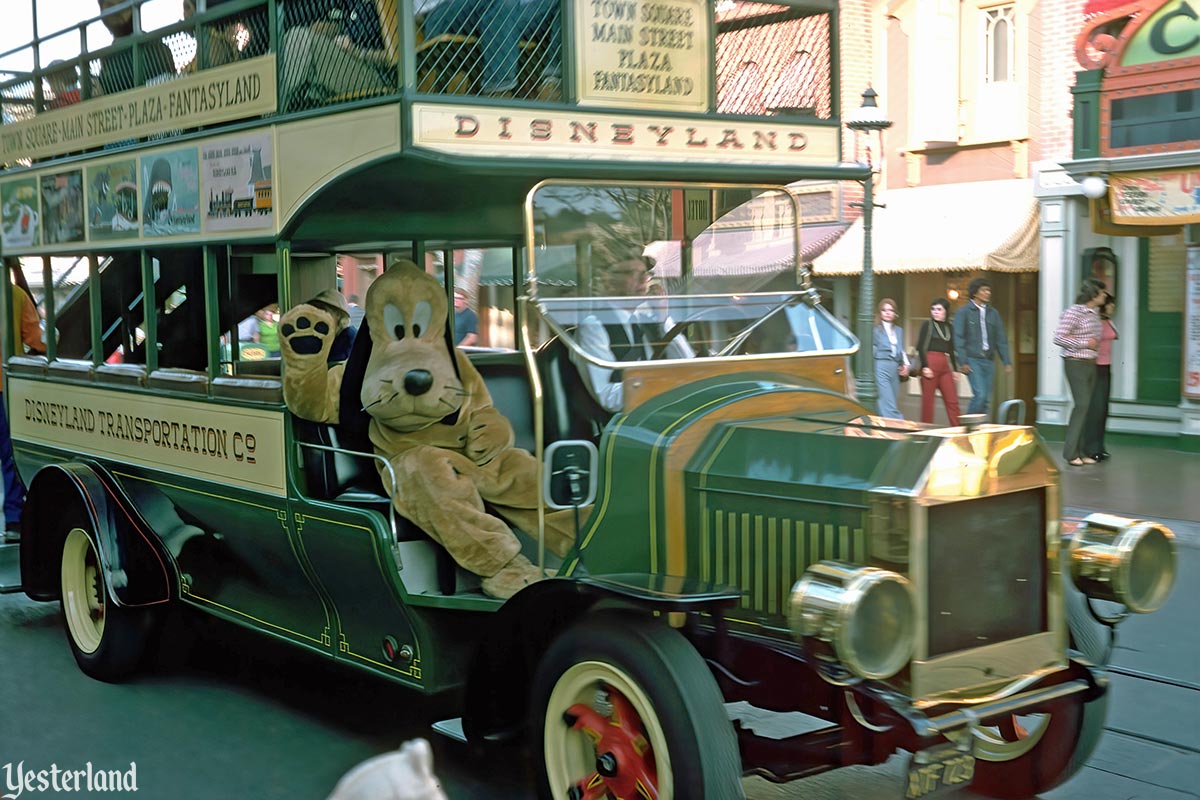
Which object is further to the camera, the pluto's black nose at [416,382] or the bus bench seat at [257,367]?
the bus bench seat at [257,367]

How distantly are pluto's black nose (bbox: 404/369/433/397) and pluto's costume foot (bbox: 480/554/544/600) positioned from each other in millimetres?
731

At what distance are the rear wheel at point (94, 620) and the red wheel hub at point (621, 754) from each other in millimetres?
2918

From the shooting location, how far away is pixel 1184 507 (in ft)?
33.3

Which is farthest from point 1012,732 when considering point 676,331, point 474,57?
point 474,57

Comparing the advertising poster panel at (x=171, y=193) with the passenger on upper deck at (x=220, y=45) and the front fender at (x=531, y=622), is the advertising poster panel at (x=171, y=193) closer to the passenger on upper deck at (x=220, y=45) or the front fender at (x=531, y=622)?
the passenger on upper deck at (x=220, y=45)

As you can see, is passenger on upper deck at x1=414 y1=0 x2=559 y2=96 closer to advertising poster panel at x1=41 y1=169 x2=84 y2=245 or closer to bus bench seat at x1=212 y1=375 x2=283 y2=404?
bus bench seat at x1=212 y1=375 x2=283 y2=404

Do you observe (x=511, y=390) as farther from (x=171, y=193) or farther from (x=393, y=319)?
(x=171, y=193)

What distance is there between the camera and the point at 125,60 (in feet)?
20.1

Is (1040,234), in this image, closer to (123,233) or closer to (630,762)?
(123,233)

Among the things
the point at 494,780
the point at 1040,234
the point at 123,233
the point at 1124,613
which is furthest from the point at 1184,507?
the point at 123,233

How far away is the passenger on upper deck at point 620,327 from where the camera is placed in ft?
14.3

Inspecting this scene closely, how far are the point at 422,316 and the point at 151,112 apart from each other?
1.80 meters

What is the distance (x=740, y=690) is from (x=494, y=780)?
3.85 ft

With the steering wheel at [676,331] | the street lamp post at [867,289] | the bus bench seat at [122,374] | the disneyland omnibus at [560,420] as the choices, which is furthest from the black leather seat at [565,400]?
the street lamp post at [867,289]
